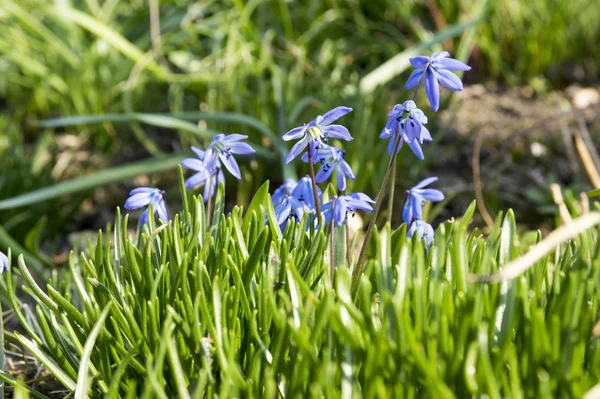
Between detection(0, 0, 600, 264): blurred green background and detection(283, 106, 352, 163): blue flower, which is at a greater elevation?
detection(0, 0, 600, 264): blurred green background

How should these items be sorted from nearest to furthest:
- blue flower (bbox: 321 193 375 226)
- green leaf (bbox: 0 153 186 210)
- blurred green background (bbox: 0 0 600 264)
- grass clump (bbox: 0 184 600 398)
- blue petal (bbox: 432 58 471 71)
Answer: grass clump (bbox: 0 184 600 398) → blue petal (bbox: 432 58 471 71) → blue flower (bbox: 321 193 375 226) → green leaf (bbox: 0 153 186 210) → blurred green background (bbox: 0 0 600 264)

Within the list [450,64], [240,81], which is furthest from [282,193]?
[240,81]

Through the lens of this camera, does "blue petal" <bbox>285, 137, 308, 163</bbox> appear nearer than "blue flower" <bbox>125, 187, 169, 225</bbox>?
Yes

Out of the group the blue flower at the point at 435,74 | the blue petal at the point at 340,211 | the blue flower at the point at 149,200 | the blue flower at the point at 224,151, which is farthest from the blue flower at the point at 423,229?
the blue flower at the point at 149,200

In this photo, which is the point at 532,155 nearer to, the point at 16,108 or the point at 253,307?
the point at 253,307

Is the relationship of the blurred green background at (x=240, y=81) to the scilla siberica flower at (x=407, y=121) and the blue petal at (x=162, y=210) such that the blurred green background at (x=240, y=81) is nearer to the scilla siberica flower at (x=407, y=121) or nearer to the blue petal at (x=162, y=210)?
the blue petal at (x=162, y=210)

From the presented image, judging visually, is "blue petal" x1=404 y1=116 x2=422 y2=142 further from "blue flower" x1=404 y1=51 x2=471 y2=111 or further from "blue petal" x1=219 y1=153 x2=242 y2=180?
"blue petal" x1=219 y1=153 x2=242 y2=180

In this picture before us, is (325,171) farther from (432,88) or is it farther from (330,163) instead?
(432,88)

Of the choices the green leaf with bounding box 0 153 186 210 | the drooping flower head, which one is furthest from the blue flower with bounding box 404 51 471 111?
the green leaf with bounding box 0 153 186 210
